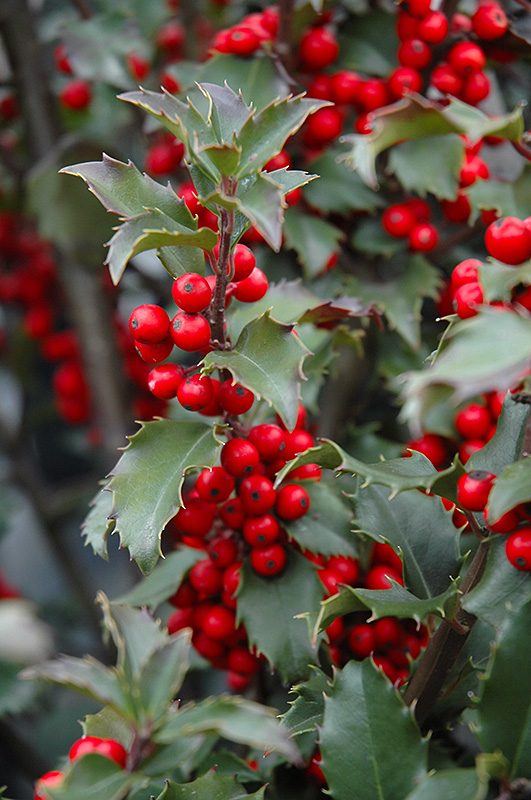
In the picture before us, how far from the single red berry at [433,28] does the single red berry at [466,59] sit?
0.02 metres

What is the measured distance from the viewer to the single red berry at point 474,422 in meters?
0.77

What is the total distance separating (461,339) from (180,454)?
274mm

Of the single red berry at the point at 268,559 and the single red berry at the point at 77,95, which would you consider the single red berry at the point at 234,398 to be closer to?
the single red berry at the point at 268,559

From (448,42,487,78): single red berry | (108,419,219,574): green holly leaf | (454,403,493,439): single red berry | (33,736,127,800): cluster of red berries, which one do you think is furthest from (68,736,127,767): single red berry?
(448,42,487,78): single red berry

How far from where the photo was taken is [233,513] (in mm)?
649

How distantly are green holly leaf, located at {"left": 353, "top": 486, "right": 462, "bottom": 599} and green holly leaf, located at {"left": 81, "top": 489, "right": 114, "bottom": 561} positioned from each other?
21cm

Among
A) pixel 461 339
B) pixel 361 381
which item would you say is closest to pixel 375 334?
pixel 361 381

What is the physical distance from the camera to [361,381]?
3.22 ft

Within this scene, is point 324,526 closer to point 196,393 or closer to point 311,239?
point 196,393

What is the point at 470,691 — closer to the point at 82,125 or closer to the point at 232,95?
the point at 232,95

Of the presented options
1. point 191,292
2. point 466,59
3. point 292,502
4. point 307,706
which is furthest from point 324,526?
point 466,59

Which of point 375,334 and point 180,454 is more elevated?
point 180,454

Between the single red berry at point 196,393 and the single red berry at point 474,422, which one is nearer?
the single red berry at point 196,393

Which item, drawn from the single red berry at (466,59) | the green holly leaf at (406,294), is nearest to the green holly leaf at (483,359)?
the green holly leaf at (406,294)
